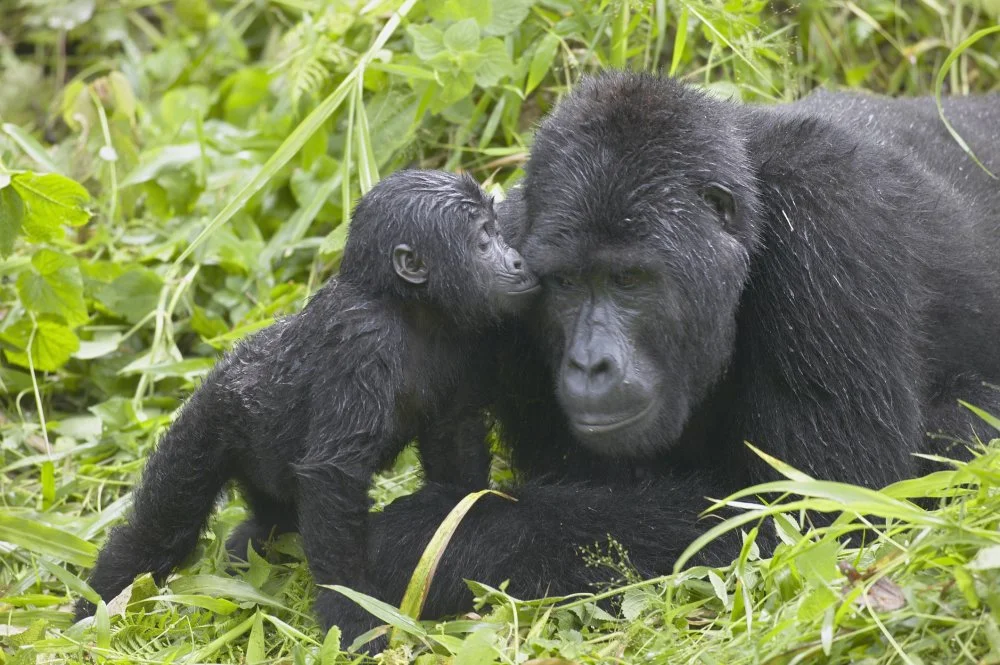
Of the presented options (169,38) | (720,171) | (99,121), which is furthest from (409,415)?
(169,38)

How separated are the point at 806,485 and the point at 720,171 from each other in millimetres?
1190

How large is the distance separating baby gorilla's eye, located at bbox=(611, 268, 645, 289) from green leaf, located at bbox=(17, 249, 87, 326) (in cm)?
280

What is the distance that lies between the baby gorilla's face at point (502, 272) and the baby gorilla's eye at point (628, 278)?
0.30 meters

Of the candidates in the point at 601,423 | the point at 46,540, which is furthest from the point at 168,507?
the point at 601,423

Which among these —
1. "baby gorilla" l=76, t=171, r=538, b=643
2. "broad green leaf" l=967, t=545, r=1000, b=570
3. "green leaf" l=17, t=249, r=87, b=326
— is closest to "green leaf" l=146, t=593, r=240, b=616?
"baby gorilla" l=76, t=171, r=538, b=643

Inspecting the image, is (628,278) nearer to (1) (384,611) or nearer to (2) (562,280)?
(2) (562,280)

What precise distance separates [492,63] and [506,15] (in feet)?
0.89

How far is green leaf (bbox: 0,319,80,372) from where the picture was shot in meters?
5.79

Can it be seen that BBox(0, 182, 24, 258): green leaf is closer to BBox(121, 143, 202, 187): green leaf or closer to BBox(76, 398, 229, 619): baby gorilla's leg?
BBox(76, 398, 229, 619): baby gorilla's leg

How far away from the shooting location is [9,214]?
501 cm

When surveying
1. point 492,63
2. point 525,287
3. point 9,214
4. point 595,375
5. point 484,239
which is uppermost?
point 492,63

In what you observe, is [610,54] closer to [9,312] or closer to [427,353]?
[427,353]

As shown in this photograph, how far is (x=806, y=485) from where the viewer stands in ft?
10.4

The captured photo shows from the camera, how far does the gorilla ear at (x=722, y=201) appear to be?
156 inches
